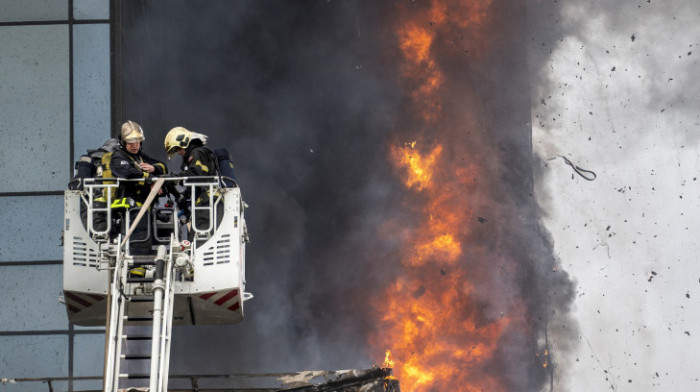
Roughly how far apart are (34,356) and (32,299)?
34.9 inches

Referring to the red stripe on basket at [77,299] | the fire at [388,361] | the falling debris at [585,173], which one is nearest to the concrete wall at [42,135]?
the red stripe on basket at [77,299]

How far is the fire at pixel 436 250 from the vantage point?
1936 centimetres

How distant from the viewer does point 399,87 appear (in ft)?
63.3

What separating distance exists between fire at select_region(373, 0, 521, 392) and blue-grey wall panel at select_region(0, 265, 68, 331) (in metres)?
6.08

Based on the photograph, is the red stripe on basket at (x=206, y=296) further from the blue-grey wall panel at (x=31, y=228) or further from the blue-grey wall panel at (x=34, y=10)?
the blue-grey wall panel at (x=34, y=10)

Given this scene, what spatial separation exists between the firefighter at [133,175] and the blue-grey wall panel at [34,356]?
18.0 feet

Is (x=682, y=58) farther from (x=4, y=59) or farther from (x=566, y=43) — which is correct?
(x=4, y=59)

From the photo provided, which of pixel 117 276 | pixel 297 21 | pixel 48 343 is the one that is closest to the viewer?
pixel 117 276

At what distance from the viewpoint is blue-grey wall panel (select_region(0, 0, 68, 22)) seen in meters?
16.6

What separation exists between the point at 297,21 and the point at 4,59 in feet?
17.0

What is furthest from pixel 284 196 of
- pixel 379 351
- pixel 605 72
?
pixel 605 72

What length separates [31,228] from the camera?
1625 cm

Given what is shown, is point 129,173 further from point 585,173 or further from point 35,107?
point 585,173

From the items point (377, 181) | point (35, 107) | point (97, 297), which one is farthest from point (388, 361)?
point (97, 297)
